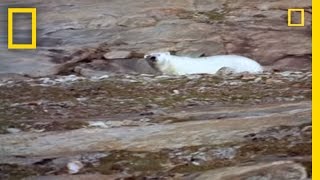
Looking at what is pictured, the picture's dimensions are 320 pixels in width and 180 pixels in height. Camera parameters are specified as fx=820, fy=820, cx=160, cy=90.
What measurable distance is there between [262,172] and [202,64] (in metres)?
0.40

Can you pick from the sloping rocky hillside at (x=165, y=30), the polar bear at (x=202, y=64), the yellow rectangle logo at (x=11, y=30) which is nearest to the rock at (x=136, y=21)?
the sloping rocky hillside at (x=165, y=30)

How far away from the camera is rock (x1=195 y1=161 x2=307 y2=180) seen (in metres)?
2.53

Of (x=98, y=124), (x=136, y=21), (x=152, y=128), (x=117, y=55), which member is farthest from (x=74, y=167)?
(x=136, y=21)

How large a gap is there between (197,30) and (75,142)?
0.54 metres

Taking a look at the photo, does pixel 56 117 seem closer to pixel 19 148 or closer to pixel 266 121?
pixel 19 148

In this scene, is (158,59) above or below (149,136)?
above

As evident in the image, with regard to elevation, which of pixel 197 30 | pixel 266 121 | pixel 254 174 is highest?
pixel 197 30

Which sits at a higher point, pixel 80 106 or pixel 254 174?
pixel 80 106

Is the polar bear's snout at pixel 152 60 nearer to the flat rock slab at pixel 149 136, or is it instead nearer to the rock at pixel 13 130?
the flat rock slab at pixel 149 136

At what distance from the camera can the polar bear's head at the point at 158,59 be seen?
103 inches

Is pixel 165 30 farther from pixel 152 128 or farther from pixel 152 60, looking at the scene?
pixel 152 128

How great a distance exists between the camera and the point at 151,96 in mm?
2607

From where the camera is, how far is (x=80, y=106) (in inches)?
101

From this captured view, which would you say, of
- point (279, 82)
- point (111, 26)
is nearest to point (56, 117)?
point (111, 26)
